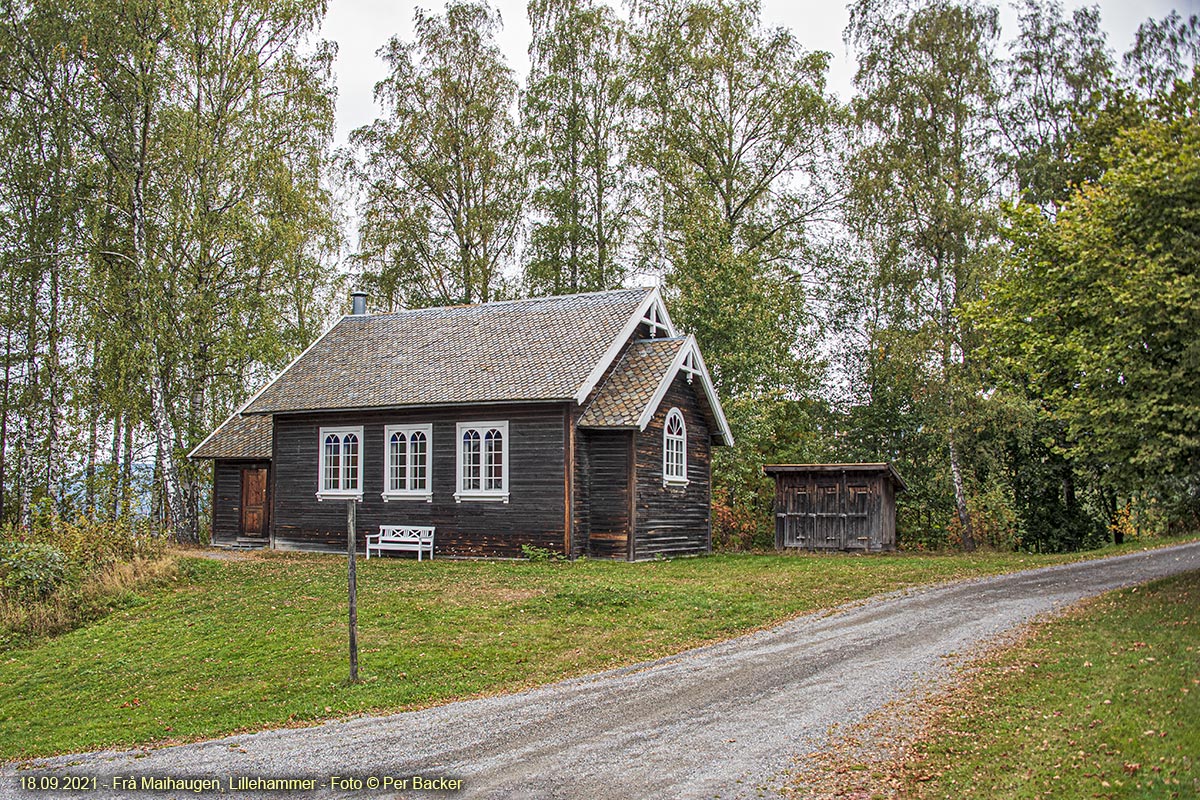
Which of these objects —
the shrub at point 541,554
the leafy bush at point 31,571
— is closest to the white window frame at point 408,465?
the shrub at point 541,554

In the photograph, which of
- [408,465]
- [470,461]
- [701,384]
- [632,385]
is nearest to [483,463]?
[470,461]

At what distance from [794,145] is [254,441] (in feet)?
70.8

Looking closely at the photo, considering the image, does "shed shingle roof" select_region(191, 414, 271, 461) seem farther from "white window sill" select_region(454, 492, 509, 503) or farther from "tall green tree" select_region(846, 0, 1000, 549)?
"tall green tree" select_region(846, 0, 1000, 549)

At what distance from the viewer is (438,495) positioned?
2580 centimetres

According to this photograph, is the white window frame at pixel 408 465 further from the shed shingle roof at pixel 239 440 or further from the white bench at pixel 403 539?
the shed shingle roof at pixel 239 440

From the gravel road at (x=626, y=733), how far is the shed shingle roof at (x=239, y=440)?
2059cm

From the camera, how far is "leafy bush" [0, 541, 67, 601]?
1878 centimetres

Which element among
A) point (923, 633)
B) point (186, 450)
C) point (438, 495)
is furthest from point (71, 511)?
point (923, 633)

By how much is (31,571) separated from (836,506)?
66.4ft

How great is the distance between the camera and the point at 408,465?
2641cm

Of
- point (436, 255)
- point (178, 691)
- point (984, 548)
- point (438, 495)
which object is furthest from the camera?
point (436, 255)

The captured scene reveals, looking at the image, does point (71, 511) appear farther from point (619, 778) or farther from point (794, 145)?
point (794, 145)

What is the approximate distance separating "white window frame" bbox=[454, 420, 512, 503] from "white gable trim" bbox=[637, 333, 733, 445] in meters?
3.66

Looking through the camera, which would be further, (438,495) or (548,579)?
(438,495)
